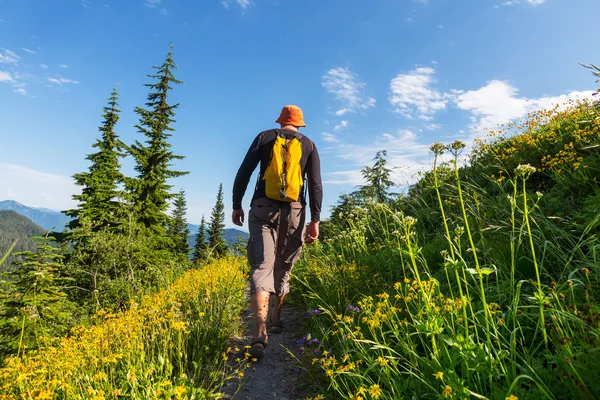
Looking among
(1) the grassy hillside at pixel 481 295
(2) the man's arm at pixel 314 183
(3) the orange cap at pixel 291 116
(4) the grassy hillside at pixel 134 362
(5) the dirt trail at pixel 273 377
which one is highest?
(3) the orange cap at pixel 291 116

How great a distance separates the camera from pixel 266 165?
3834 mm

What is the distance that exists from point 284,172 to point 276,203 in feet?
1.28

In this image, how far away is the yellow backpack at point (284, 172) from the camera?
3719mm

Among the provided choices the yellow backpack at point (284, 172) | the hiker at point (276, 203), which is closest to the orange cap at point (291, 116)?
the hiker at point (276, 203)

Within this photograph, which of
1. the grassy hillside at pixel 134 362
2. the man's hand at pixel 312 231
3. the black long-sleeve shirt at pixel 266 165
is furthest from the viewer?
the man's hand at pixel 312 231

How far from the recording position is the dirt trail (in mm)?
2902

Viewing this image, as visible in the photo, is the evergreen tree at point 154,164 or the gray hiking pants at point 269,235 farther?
the evergreen tree at point 154,164

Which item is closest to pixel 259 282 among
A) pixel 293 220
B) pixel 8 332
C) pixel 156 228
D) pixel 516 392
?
pixel 293 220

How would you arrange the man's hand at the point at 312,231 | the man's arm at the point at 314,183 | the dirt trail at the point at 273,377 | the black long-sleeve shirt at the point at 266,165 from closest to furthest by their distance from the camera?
the dirt trail at the point at 273,377 < the black long-sleeve shirt at the point at 266,165 < the man's arm at the point at 314,183 < the man's hand at the point at 312,231

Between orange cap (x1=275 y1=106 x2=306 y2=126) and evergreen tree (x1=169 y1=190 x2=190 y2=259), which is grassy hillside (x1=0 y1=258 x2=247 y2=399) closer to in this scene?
orange cap (x1=275 y1=106 x2=306 y2=126)

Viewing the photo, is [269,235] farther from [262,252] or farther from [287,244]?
[287,244]

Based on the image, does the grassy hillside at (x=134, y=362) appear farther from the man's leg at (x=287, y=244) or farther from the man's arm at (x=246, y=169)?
the man's arm at (x=246, y=169)

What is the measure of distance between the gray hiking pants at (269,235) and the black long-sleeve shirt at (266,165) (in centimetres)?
19

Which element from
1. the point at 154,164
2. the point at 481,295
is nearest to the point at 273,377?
the point at 481,295
